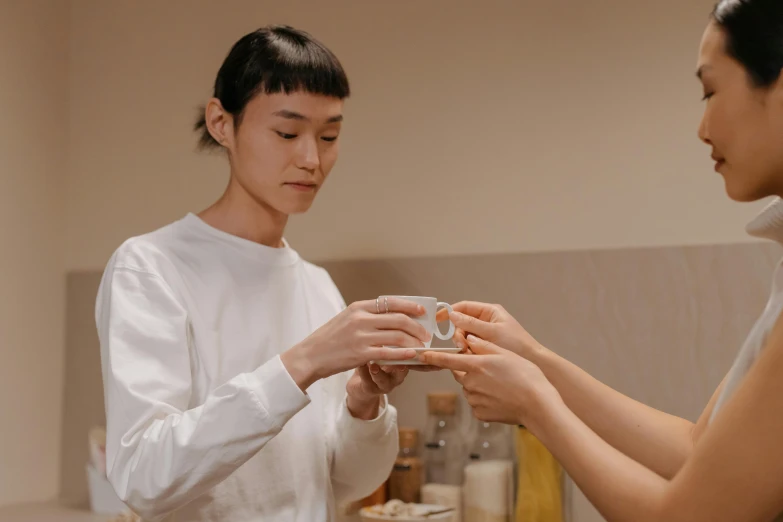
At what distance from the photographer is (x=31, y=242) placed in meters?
2.69

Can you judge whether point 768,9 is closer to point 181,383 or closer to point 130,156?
point 181,383

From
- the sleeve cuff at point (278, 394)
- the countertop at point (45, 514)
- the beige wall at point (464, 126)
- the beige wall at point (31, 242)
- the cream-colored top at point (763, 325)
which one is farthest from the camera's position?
the beige wall at point (31, 242)

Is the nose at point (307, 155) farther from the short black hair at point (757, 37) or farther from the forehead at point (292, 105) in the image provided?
the short black hair at point (757, 37)

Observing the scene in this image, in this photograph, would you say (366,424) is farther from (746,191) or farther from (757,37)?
(757,37)

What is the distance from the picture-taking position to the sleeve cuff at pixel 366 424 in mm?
1535

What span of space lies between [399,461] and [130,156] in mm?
1353

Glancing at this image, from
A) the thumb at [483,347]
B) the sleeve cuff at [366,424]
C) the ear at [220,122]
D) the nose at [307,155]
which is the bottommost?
the sleeve cuff at [366,424]

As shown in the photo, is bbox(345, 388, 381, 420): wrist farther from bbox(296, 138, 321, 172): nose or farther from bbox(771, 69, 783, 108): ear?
bbox(771, 69, 783, 108): ear

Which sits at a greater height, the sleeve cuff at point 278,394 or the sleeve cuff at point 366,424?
the sleeve cuff at point 278,394

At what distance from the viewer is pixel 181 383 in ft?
4.28

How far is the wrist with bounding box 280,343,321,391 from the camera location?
1247mm

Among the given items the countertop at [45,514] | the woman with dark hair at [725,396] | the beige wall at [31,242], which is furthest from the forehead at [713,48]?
the beige wall at [31,242]

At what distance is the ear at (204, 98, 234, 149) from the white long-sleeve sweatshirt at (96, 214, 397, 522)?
16 centimetres

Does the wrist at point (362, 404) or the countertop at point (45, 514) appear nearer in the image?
the wrist at point (362, 404)
